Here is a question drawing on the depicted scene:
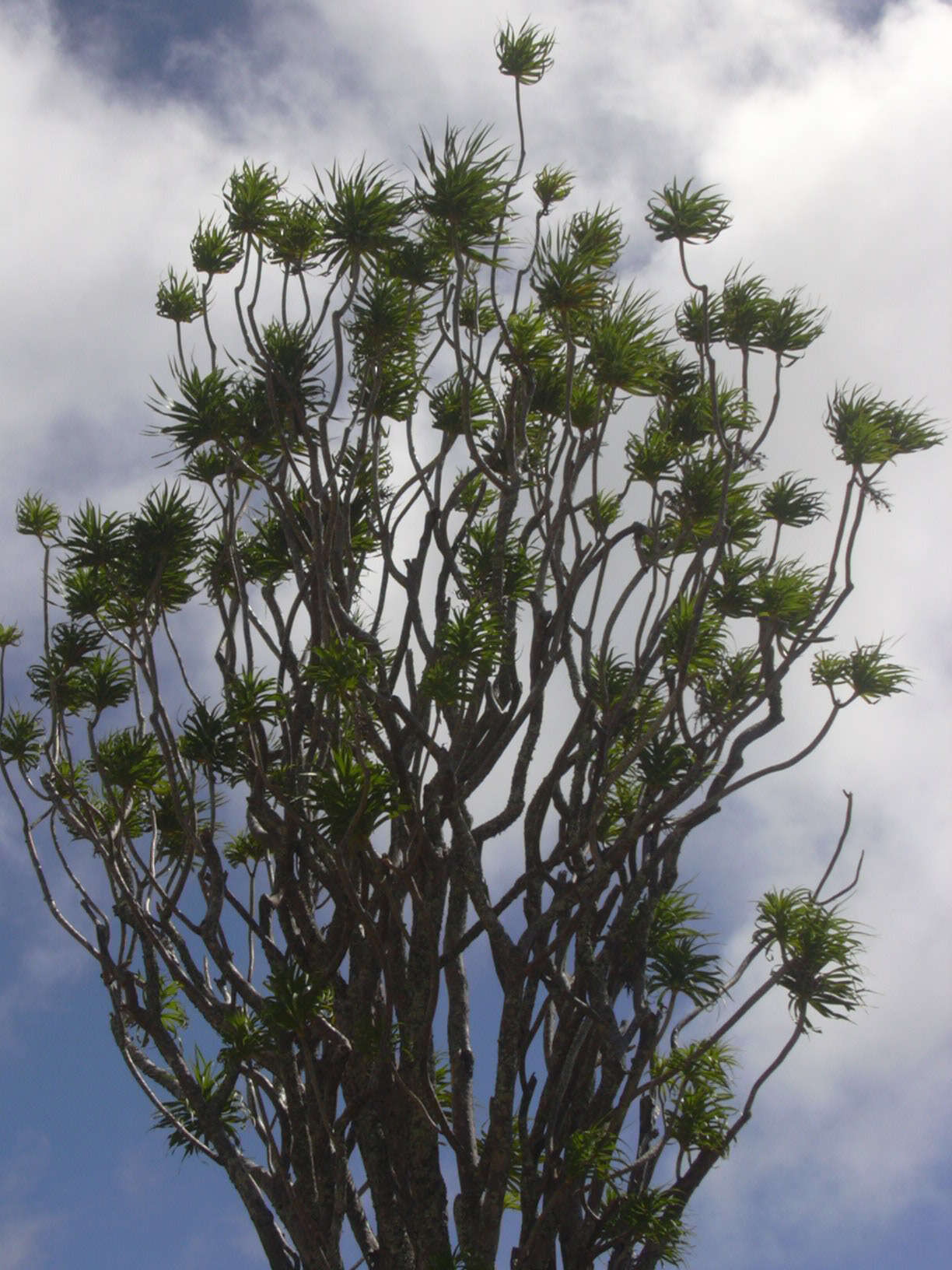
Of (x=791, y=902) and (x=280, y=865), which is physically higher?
(x=280, y=865)

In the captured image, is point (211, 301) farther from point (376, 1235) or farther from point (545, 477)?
point (376, 1235)

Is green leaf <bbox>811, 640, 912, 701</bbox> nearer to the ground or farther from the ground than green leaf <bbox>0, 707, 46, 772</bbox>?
nearer to the ground

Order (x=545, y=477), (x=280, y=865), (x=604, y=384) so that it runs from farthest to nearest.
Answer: (x=545, y=477), (x=604, y=384), (x=280, y=865)

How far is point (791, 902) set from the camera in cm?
513

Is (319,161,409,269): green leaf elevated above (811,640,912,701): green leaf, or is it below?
above

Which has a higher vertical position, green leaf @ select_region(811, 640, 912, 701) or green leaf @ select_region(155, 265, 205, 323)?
green leaf @ select_region(155, 265, 205, 323)

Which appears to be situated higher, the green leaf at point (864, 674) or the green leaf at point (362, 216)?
the green leaf at point (362, 216)

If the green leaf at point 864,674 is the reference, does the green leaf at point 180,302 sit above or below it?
above

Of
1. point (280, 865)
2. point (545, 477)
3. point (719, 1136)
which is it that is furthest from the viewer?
point (545, 477)

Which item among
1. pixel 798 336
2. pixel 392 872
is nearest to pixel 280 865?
pixel 392 872

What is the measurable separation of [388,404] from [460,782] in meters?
1.98

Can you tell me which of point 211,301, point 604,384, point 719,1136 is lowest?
point 719,1136

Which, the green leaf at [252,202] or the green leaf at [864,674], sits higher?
the green leaf at [252,202]

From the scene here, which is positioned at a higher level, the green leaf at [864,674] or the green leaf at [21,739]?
the green leaf at [21,739]
